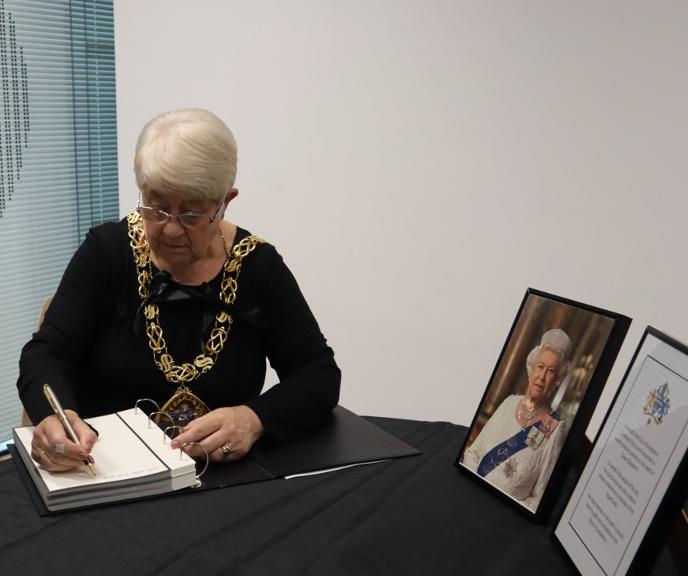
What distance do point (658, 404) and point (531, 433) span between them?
318 millimetres

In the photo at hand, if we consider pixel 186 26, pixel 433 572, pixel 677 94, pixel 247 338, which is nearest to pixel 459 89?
pixel 677 94

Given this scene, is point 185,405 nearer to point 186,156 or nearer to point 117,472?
point 117,472

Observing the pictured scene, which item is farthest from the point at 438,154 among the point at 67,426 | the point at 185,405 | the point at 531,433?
the point at 67,426

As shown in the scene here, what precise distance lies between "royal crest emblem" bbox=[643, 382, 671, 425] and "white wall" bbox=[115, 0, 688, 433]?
6.65ft

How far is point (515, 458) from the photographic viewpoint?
142cm

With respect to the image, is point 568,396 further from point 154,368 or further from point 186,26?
point 186,26

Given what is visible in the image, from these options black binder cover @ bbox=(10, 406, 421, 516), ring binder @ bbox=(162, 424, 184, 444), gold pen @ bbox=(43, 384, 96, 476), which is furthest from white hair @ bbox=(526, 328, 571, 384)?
gold pen @ bbox=(43, 384, 96, 476)

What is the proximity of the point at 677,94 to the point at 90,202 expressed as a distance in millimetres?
2635

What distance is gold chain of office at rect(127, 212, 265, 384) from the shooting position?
1854 mm

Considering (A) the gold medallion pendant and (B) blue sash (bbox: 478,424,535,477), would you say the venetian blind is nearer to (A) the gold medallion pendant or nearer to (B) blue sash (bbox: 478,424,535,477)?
(A) the gold medallion pendant

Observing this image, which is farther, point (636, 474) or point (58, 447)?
point (58, 447)

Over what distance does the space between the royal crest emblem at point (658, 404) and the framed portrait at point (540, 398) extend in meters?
0.17

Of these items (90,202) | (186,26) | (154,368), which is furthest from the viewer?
(90,202)

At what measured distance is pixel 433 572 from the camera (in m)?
1.19
